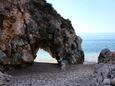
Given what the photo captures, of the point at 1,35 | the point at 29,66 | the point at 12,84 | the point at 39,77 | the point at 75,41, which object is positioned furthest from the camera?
the point at 75,41

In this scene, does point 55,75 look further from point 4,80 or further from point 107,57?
point 107,57

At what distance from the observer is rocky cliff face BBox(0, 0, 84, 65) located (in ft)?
131

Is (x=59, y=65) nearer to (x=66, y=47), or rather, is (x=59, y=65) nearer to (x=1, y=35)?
(x=66, y=47)

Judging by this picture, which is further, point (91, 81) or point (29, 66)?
point (29, 66)

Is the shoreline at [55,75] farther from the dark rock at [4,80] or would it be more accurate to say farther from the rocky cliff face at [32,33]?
the rocky cliff face at [32,33]

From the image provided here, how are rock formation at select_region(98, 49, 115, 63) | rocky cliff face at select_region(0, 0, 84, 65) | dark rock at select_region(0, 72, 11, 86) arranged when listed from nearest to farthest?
dark rock at select_region(0, 72, 11, 86) < rocky cliff face at select_region(0, 0, 84, 65) < rock formation at select_region(98, 49, 115, 63)

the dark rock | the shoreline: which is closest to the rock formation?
the shoreline

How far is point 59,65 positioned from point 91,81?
12159 mm

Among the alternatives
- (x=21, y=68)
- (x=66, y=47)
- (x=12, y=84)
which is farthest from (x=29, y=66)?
(x=12, y=84)

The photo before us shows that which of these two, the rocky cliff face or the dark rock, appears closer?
the dark rock

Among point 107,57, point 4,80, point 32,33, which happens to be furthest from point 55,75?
point 107,57

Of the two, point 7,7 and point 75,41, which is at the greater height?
point 7,7

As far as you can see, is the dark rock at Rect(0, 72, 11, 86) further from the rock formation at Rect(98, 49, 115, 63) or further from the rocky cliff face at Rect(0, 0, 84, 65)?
the rock formation at Rect(98, 49, 115, 63)

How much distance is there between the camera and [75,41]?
157 ft
